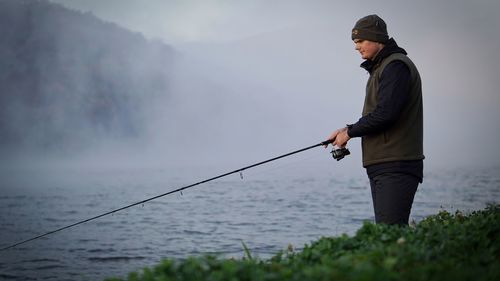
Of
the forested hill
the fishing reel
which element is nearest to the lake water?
the fishing reel

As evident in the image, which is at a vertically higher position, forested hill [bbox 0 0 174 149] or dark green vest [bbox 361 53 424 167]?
forested hill [bbox 0 0 174 149]

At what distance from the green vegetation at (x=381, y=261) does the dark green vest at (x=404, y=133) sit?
0.69m

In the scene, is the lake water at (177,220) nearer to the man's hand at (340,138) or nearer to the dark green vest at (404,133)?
the man's hand at (340,138)

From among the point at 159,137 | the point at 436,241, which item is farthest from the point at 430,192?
the point at 159,137

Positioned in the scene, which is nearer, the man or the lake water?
the man

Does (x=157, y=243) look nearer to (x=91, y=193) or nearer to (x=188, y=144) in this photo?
(x=91, y=193)

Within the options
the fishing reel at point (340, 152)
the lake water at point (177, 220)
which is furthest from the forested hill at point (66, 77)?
the fishing reel at point (340, 152)

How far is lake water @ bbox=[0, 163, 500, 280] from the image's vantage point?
1180 cm

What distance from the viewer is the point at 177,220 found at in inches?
683

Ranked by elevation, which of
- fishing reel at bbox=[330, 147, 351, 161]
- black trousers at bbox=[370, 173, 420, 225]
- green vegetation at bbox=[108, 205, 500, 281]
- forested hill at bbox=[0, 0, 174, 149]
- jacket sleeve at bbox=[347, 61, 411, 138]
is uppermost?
forested hill at bbox=[0, 0, 174, 149]

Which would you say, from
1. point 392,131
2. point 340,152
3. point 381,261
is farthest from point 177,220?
point 381,261

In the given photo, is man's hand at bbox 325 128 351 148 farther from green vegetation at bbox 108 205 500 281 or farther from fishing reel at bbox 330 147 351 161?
green vegetation at bbox 108 205 500 281

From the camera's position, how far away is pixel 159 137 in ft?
306

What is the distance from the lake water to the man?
6.00 m
